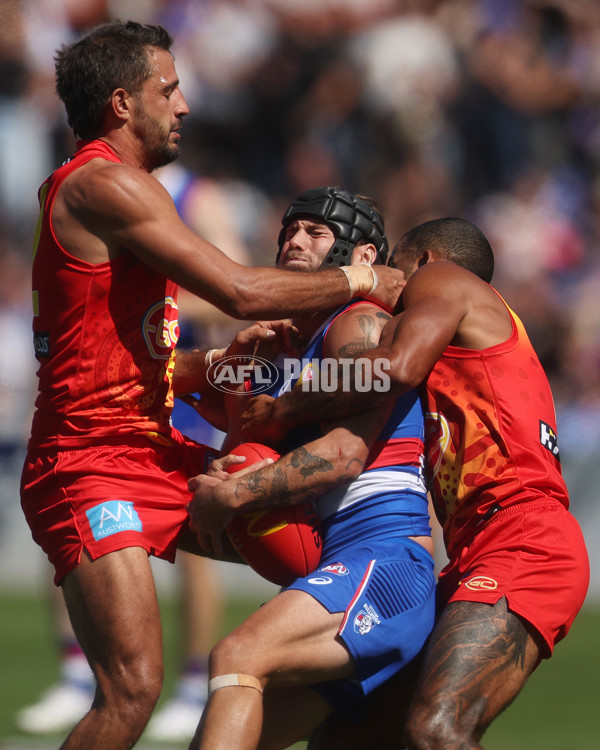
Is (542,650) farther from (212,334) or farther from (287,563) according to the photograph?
(212,334)

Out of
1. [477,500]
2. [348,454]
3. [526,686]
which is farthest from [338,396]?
[526,686]

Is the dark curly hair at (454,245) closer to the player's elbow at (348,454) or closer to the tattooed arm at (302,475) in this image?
the tattooed arm at (302,475)

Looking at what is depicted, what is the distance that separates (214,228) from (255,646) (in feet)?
12.0

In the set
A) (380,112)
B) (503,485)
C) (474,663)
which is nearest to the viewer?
(474,663)

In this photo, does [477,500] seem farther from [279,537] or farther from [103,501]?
[103,501]

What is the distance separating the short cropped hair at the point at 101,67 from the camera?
4.22 metres

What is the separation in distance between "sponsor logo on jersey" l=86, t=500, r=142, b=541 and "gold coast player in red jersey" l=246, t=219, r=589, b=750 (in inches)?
23.1

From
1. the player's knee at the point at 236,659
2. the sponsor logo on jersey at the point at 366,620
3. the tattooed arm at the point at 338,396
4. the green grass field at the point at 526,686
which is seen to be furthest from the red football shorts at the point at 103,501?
the green grass field at the point at 526,686

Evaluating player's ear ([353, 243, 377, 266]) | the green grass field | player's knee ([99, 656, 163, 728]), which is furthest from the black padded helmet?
the green grass field

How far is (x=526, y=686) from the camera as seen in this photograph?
7387 millimetres

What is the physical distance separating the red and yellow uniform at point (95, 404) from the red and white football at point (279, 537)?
28 centimetres

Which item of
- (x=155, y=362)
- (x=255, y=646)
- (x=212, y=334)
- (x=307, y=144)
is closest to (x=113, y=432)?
(x=155, y=362)

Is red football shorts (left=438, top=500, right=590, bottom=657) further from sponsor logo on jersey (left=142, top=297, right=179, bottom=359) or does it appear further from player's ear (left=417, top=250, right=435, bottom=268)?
sponsor logo on jersey (left=142, top=297, right=179, bottom=359)

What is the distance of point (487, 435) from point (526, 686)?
12.4 feet
